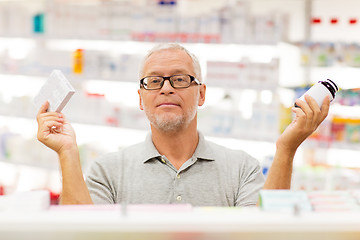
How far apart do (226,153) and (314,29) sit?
258 cm

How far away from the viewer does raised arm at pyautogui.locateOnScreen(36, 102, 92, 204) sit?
1462mm

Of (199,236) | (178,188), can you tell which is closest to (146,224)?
(199,236)

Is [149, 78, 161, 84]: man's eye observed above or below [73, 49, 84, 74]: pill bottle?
below

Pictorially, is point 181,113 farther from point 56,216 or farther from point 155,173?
point 56,216

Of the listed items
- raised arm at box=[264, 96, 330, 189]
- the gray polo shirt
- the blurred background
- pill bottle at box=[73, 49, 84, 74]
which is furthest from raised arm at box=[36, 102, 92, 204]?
pill bottle at box=[73, 49, 84, 74]

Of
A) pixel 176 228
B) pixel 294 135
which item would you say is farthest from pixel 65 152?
pixel 176 228

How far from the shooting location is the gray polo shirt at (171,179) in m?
1.67

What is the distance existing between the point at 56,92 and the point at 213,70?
2.24m

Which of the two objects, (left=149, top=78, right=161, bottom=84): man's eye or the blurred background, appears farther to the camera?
the blurred background

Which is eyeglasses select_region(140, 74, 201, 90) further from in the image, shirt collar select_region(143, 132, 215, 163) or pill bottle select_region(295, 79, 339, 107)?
pill bottle select_region(295, 79, 339, 107)

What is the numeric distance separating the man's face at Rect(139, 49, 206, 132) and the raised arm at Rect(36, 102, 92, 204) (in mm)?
323

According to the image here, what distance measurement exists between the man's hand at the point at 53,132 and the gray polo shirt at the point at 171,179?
8.8 inches

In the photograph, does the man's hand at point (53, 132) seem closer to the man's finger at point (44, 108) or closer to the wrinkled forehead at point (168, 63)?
the man's finger at point (44, 108)

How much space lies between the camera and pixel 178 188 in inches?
65.8
